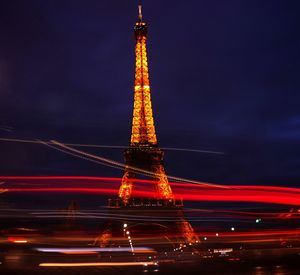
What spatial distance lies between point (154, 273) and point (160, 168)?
37.2m

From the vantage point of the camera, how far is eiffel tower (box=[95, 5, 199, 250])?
50.6 metres

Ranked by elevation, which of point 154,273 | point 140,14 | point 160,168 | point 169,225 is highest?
point 140,14

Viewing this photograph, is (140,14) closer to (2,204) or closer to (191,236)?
(191,236)

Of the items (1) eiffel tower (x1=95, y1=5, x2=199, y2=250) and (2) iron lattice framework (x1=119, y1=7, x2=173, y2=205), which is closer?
(1) eiffel tower (x1=95, y1=5, x2=199, y2=250)

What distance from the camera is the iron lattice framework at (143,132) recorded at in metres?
51.7

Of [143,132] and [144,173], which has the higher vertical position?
[143,132]

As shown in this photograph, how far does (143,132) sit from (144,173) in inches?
169

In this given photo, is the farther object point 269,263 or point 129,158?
point 129,158

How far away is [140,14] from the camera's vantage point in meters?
54.5

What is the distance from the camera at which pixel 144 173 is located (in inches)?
2078

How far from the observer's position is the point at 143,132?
52.7m

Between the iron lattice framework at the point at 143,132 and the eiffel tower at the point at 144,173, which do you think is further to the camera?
the iron lattice framework at the point at 143,132

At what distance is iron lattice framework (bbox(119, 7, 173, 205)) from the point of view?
5172cm

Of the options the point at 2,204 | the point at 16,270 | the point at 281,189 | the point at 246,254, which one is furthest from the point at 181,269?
the point at 2,204
